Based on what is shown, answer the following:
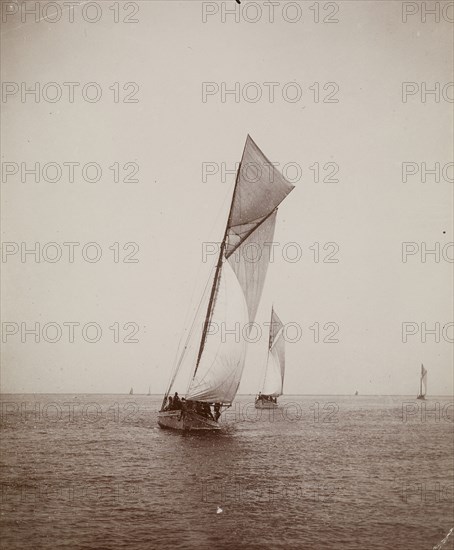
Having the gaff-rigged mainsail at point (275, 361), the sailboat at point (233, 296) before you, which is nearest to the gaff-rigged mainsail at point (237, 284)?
the sailboat at point (233, 296)

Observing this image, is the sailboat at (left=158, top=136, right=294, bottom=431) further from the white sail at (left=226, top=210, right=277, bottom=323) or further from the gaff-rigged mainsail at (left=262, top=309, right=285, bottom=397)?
the gaff-rigged mainsail at (left=262, top=309, right=285, bottom=397)

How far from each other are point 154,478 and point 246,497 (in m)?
3.82

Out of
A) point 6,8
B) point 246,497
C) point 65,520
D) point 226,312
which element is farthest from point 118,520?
point 226,312

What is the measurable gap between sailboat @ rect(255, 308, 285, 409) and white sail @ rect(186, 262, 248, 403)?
1191 inches

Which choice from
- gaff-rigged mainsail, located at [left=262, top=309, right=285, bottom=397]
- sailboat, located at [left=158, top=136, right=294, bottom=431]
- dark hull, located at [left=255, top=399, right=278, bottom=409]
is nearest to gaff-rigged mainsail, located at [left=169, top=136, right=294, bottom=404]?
sailboat, located at [left=158, top=136, right=294, bottom=431]

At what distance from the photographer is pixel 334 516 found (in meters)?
14.9

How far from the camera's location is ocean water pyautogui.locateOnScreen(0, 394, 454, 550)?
42.6 ft

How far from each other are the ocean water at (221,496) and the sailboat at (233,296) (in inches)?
84.2

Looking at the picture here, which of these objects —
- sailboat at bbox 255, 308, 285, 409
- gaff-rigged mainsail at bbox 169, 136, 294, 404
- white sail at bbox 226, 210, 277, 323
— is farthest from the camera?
sailboat at bbox 255, 308, 285, 409

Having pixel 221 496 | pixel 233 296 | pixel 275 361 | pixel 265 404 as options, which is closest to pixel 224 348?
pixel 233 296

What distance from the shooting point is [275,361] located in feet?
197

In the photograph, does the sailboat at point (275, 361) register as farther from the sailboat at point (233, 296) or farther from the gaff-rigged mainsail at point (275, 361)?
the sailboat at point (233, 296)

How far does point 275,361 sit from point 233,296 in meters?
33.3

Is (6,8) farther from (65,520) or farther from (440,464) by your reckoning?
(440,464)
